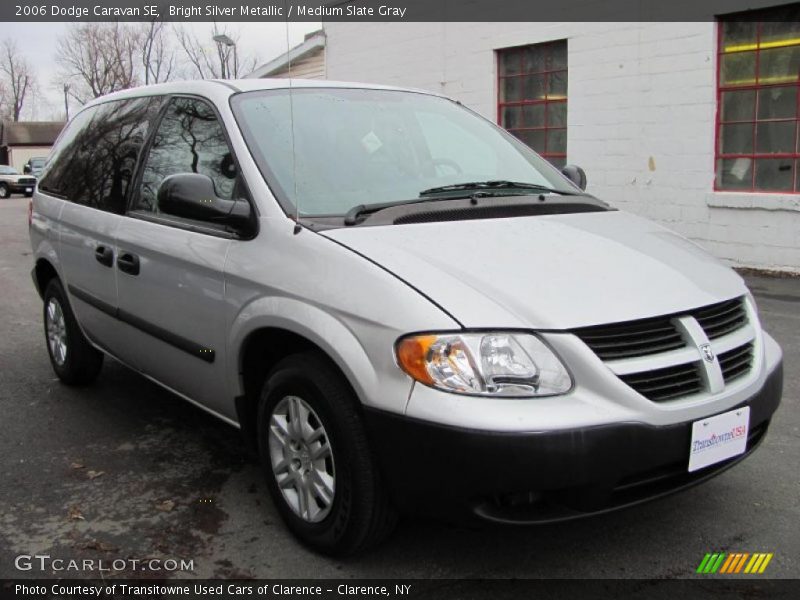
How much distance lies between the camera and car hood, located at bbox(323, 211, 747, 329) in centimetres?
246

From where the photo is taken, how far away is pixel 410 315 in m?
2.44

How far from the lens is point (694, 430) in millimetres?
2498

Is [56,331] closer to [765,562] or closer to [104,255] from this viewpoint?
[104,255]

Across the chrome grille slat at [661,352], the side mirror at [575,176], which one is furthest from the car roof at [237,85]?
the chrome grille slat at [661,352]

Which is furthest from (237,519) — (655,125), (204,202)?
(655,125)

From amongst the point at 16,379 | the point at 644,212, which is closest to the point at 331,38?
the point at 644,212

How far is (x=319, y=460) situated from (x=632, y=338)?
1149mm

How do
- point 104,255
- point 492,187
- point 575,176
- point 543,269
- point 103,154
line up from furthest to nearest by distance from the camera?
point 103,154, point 575,176, point 104,255, point 492,187, point 543,269

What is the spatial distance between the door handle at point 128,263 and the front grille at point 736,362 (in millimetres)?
2631

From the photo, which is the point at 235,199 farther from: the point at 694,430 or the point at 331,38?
the point at 331,38

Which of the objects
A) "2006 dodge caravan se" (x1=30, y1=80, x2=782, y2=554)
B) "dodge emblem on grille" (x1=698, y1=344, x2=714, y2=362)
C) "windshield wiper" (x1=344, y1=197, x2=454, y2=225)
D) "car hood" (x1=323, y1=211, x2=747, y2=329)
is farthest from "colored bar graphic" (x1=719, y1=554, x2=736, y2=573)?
"windshield wiper" (x1=344, y1=197, x2=454, y2=225)

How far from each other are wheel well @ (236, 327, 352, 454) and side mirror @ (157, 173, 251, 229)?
18.2 inches

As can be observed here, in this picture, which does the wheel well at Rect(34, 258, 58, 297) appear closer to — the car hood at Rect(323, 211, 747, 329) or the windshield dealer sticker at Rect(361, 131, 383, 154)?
the windshield dealer sticker at Rect(361, 131, 383, 154)

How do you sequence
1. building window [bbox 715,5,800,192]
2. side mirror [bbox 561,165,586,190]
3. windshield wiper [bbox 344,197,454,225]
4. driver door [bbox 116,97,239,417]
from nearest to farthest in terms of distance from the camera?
windshield wiper [bbox 344,197,454,225] < driver door [bbox 116,97,239,417] < side mirror [bbox 561,165,586,190] < building window [bbox 715,5,800,192]
